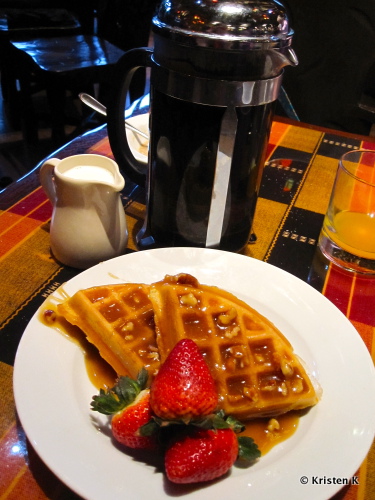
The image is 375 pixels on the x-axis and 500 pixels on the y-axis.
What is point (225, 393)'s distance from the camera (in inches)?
25.9

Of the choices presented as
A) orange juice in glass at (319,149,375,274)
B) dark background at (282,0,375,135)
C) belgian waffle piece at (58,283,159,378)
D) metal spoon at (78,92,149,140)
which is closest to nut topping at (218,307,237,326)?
belgian waffle piece at (58,283,159,378)

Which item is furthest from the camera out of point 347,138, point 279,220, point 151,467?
point 347,138

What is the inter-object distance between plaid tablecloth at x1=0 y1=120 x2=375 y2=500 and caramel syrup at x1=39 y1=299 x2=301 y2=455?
0.09 metres

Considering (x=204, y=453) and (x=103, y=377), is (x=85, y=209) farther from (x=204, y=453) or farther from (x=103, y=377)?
(x=204, y=453)

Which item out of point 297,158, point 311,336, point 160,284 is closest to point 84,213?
point 160,284

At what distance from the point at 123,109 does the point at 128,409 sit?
0.66m

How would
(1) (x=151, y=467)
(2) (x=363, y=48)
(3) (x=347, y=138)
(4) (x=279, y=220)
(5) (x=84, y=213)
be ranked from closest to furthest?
(1) (x=151, y=467) < (5) (x=84, y=213) < (4) (x=279, y=220) < (3) (x=347, y=138) < (2) (x=363, y=48)

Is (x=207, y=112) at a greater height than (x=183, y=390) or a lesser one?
greater

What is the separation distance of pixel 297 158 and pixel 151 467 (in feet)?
3.79

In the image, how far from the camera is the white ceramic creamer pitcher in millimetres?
880

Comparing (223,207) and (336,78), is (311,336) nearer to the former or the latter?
(223,207)

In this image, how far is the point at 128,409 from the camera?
23.2 inches

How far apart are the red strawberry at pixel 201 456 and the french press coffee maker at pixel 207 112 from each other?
48 centimetres

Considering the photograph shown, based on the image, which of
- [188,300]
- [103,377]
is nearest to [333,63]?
[188,300]
